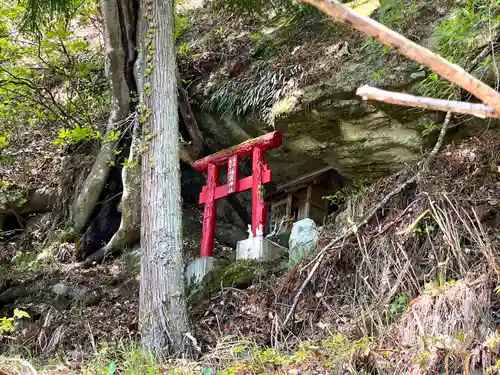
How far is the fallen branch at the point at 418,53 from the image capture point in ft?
3.78

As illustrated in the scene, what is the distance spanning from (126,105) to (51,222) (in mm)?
2193

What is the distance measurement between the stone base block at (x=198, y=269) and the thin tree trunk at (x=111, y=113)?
1681 millimetres

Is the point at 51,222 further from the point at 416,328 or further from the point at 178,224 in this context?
the point at 416,328

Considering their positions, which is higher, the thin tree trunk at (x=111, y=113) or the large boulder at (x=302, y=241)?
the thin tree trunk at (x=111, y=113)

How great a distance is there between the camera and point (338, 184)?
26.0 feet

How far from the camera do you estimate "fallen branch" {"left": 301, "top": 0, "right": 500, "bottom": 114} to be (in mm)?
1152

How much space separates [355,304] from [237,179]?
2449 mm

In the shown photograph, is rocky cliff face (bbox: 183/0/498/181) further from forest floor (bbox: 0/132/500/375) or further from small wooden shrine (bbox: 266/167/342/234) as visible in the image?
forest floor (bbox: 0/132/500/375)

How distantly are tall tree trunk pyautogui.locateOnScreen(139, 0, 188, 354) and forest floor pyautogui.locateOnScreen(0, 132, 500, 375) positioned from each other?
0.83 ft

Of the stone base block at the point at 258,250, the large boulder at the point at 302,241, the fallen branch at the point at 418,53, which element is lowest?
the stone base block at the point at 258,250

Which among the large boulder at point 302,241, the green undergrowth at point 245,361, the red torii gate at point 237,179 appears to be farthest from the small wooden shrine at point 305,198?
the green undergrowth at point 245,361

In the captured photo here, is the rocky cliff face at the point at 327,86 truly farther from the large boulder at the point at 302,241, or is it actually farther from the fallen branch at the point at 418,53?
the fallen branch at the point at 418,53

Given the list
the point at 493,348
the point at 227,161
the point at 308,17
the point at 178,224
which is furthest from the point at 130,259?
the point at 493,348

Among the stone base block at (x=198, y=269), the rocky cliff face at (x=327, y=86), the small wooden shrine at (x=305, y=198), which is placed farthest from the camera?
the small wooden shrine at (x=305, y=198)
